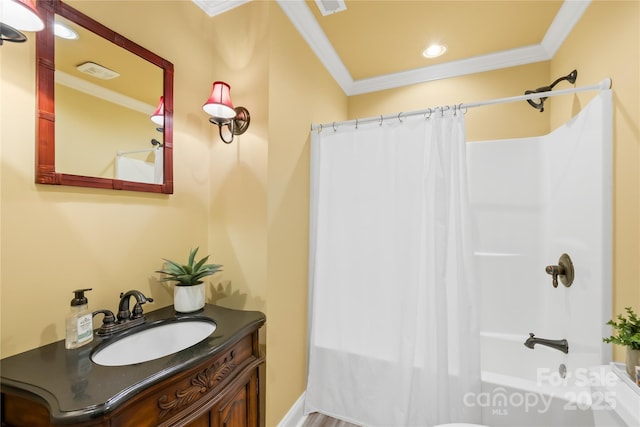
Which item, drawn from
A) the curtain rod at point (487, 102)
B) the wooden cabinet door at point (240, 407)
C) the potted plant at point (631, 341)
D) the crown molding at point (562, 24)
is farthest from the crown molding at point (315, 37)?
the potted plant at point (631, 341)

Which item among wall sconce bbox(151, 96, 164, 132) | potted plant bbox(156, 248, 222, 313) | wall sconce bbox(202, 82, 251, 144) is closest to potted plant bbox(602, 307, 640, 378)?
potted plant bbox(156, 248, 222, 313)

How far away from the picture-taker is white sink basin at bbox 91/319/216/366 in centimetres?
100

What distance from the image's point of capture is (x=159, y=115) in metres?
1.36

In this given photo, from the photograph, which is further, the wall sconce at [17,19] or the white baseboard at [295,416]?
the white baseboard at [295,416]

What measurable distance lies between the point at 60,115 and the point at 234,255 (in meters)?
0.95

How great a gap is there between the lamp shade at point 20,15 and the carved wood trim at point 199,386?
1214 millimetres

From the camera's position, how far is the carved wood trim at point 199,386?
826mm

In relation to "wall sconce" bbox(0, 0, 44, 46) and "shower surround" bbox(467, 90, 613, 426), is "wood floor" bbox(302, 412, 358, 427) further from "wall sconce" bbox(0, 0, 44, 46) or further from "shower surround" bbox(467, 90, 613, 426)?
"wall sconce" bbox(0, 0, 44, 46)

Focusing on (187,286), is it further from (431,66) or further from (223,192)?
(431,66)

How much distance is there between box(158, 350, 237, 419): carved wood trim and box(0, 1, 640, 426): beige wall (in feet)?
1.36

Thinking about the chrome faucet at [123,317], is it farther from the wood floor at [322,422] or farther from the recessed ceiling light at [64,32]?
the wood floor at [322,422]

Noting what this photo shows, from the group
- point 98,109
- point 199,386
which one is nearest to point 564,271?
point 199,386

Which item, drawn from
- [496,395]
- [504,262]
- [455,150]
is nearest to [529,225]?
[504,262]

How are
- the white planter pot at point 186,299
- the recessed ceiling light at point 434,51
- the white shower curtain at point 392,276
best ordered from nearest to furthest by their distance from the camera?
the white planter pot at point 186,299, the white shower curtain at point 392,276, the recessed ceiling light at point 434,51
